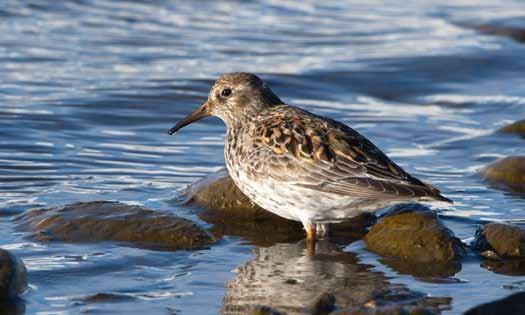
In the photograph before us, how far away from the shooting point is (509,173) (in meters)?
10.1

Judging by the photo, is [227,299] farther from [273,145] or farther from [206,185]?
[206,185]

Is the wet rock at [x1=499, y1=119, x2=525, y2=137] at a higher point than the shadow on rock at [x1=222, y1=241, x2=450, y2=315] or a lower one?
higher

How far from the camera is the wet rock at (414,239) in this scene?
7965 mm

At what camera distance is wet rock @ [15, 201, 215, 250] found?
27.2ft

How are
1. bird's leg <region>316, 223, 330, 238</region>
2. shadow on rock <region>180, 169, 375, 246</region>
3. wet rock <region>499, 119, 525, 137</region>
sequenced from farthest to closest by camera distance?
wet rock <region>499, 119, 525, 137</region>, shadow on rock <region>180, 169, 375, 246</region>, bird's leg <region>316, 223, 330, 238</region>

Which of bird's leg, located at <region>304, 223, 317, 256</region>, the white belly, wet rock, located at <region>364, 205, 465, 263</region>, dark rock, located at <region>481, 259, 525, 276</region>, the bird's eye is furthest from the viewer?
the bird's eye

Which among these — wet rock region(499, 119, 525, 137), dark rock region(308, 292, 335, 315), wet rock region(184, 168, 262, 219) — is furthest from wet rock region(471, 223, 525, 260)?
wet rock region(499, 119, 525, 137)

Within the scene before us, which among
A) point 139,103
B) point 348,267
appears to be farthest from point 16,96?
point 348,267

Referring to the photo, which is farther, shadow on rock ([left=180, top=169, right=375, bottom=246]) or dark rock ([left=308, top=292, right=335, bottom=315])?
shadow on rock ([left=180, top=169, right=375, bottom=246])

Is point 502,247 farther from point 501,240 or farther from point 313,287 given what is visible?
point 313,287

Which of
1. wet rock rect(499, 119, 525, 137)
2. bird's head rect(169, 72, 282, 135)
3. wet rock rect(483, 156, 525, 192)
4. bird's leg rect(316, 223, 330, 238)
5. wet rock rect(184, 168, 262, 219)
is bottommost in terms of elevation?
bird's leg rect(316, 223, 330, 238)

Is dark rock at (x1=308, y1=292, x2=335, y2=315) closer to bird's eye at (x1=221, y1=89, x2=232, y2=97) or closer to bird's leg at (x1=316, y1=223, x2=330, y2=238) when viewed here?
bird's leg at (x1=316, y1=223, x2=330, y2=238)

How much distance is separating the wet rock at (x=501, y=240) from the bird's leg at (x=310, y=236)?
1169mm

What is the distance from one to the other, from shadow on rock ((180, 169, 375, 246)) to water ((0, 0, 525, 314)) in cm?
17
